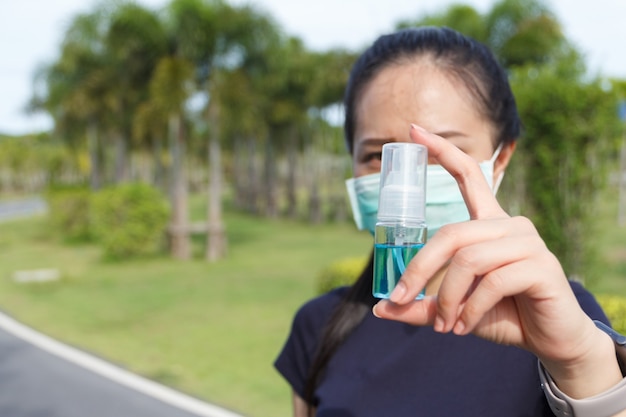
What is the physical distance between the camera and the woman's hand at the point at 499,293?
0.69 metres

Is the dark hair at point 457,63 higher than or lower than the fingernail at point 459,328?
higher

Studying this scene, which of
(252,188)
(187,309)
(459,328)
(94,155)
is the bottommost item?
(187,309)

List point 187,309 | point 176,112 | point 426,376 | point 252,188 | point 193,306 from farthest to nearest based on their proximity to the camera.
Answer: point 252,188 < point 176,112 < point 193,306 < point 187,309 < point 426,376

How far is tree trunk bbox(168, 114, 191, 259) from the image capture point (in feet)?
41.1

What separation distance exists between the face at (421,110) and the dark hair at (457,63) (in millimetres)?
19

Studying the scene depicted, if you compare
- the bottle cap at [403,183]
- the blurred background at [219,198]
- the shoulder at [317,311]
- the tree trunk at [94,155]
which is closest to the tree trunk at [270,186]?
the blurred background at [219,198]

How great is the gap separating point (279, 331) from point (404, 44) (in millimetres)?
5656

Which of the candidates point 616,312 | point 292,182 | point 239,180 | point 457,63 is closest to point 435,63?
point 457,63

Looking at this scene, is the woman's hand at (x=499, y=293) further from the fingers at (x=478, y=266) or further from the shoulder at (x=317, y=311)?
the shoulder at (x=317, y=311)

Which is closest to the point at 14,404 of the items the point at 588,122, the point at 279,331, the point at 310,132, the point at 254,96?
the point at 279,331

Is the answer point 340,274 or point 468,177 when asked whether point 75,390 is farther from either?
point 468,177

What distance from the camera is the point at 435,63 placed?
1229 mm

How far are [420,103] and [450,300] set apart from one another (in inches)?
23.2

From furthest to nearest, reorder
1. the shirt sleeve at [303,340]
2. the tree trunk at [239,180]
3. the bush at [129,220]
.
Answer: the tree trunk at [239,180] < the bush at [129,220] < the shirt sleeve at [303,340]
